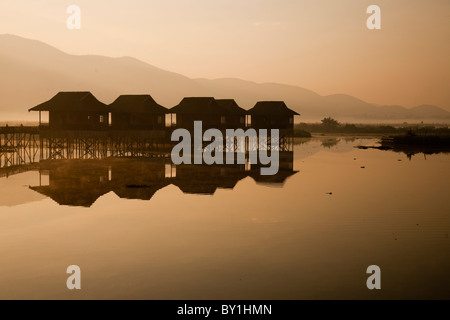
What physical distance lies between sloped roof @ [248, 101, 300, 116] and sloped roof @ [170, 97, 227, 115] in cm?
728

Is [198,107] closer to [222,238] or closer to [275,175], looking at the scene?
[275,175]

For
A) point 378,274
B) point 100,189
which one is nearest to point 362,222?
point 378,274

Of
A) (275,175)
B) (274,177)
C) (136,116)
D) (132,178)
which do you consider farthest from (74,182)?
(136,116)

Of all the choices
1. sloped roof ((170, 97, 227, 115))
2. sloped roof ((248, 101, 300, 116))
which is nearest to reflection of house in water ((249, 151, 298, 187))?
sloped roof ((170, 97, 227, 115))

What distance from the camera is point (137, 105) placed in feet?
154

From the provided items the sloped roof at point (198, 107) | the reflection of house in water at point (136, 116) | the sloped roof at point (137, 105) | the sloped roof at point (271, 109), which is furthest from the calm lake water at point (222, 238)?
the sloped roof at point (271, 109)

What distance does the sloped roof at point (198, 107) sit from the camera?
169ft

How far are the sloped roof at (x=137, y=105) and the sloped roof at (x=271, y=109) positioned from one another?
15083 millimetres

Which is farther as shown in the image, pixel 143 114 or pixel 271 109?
pixel 271 109

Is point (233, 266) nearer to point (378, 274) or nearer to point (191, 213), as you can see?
point (378, 274)

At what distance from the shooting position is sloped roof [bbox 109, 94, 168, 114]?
4638cm

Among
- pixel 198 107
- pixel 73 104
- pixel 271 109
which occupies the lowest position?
pixel 73 104

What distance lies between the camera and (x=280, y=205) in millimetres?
18109

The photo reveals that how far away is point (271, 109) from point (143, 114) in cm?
1861
